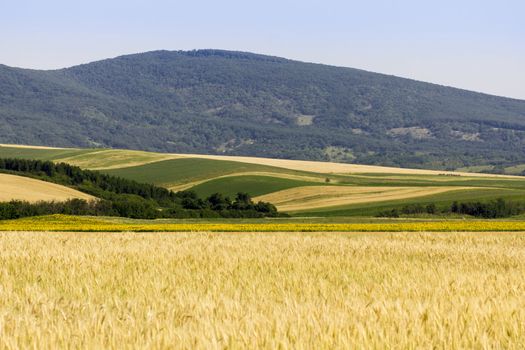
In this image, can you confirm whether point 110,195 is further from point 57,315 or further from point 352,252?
point 57,315

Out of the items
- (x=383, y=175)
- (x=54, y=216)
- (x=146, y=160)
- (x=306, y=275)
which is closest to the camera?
(x=306, y=275)

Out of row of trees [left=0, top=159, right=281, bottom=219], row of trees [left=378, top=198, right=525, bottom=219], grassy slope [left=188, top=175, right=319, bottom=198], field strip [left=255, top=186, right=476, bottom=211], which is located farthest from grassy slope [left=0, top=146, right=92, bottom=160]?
row of trees [left=378, top=198, right=525, bottom=219]

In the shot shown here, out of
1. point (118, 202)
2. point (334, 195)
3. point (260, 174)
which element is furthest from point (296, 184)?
point (118, 202)

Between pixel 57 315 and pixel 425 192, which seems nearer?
pixel 57 315

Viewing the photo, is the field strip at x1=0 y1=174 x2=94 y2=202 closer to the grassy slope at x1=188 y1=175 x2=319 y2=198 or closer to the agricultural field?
the agricultural field

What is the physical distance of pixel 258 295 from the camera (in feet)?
43.1

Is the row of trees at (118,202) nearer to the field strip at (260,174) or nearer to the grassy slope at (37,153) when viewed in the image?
the field strip at (260,174)

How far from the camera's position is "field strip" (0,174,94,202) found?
65.9 metres

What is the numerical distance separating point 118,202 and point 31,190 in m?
10.7

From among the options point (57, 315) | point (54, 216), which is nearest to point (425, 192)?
point (54, 216)

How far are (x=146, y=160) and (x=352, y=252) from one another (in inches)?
5712

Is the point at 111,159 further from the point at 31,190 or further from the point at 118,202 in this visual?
the point at 118,202

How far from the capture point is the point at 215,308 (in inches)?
426

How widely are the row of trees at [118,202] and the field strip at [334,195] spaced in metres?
11.5
